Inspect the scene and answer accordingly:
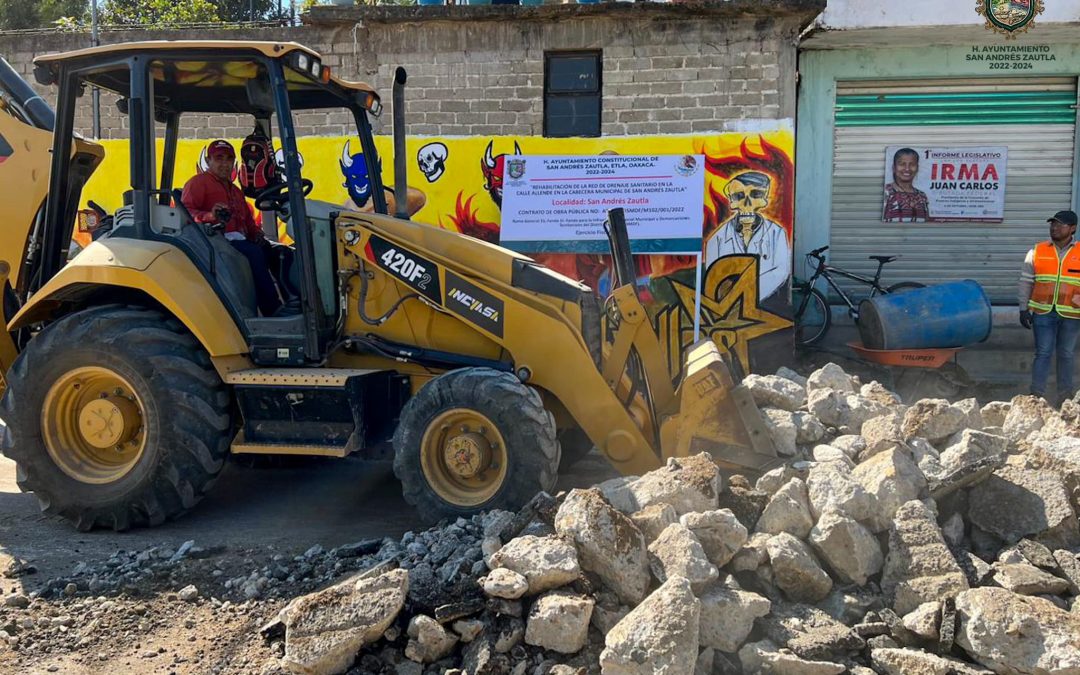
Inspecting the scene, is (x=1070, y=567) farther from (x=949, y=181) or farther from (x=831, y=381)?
(x=949, y=181)

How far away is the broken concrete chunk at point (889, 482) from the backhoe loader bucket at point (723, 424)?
0.58 m

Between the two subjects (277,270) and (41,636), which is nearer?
(41,636)

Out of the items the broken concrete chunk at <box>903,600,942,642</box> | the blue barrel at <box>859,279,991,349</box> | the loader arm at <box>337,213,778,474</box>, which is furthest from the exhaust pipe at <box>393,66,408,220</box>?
the blue barrel at <box>859,279,991,349</box>

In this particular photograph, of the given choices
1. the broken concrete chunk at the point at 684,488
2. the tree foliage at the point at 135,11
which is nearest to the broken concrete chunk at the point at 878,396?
the broken concrete chunk at the point at 684,488

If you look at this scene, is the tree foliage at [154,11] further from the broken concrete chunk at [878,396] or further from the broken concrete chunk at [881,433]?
the broken concrete chunk at [881,433]

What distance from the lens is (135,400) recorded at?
512cm

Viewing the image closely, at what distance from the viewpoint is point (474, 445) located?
4.68 m

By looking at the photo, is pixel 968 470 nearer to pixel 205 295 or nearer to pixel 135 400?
pixel 205 295

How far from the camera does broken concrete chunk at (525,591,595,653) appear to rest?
3264mm

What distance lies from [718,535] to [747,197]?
7.07 m

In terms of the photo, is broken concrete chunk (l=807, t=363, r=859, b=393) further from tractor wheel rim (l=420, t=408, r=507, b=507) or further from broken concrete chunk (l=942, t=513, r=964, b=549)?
tractor wheel rim (l=420, t=408, r=507, b=507)

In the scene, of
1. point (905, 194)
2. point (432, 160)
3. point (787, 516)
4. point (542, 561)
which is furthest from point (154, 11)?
point (787, 516)

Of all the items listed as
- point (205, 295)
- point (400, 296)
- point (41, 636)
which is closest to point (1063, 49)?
point (400, 296)

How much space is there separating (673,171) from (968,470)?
6428mm
